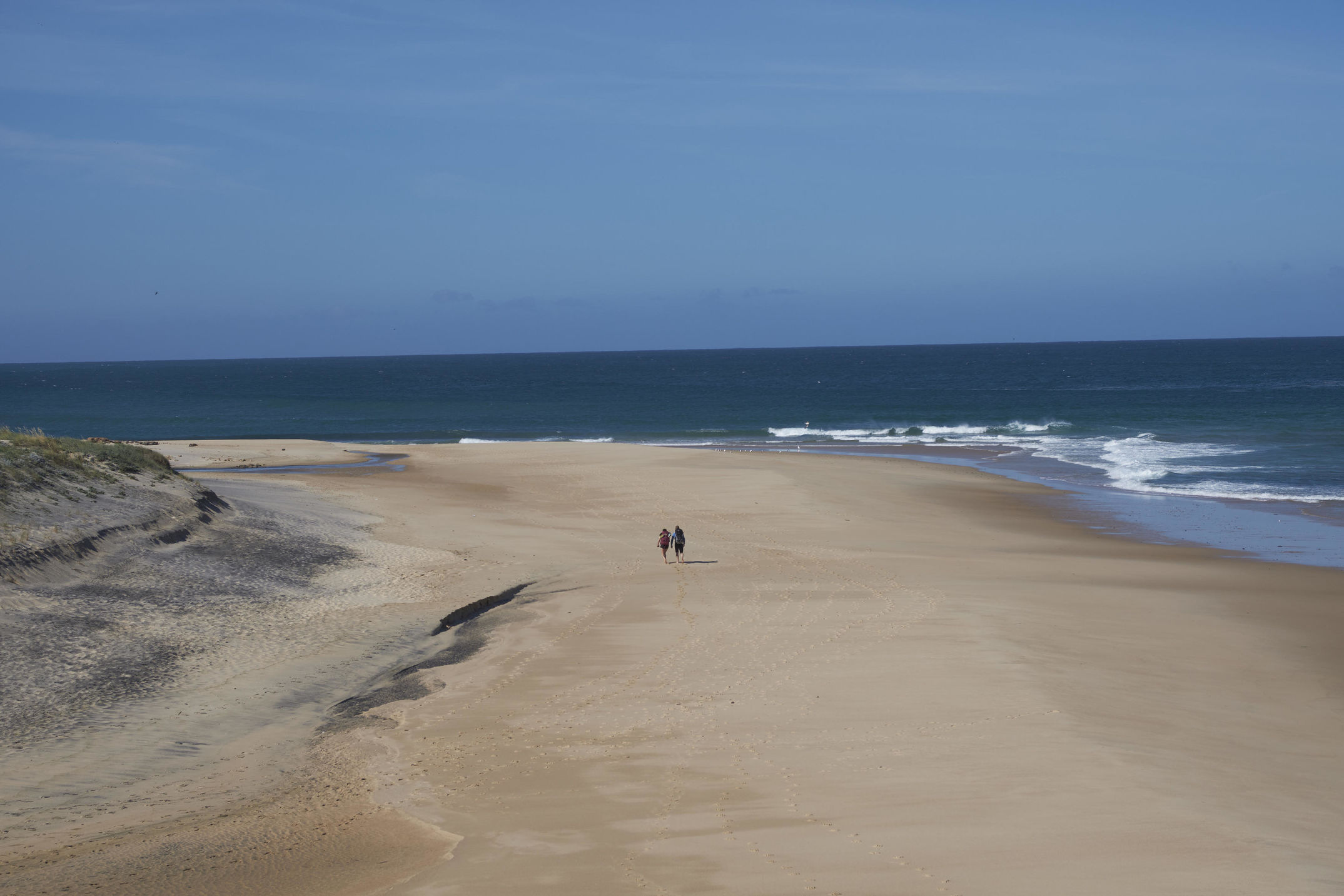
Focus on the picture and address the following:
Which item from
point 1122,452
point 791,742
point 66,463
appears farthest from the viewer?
point 1122,452

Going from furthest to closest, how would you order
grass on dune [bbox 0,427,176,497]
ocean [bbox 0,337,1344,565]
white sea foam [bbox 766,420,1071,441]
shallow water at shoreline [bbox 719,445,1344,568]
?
white sea foam [bbox 766,420,1071,441], ocean [bbox 0,337,1344,565], shallow water at shoreline [bbox 719,445,1344,568], grass on dune [bbox 0,427,176,497]

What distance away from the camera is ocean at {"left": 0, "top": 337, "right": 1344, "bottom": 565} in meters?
30.2

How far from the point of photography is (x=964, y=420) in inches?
2493

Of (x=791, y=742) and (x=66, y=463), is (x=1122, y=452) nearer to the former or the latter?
(x=791, y=742)

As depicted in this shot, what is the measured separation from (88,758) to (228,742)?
1.26 metres

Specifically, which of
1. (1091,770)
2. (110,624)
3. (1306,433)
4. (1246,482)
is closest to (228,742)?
(110,624)

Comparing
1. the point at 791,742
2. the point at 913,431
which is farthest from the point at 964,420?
the point at 791,742

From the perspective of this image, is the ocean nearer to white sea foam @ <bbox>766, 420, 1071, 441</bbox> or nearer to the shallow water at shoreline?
the shallow water at shoreline

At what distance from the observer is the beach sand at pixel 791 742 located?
292 inches

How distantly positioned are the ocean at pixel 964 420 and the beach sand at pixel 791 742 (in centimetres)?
949

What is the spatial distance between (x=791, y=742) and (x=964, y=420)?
56097 millimetres

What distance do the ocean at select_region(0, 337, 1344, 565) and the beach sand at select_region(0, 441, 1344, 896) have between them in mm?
9492

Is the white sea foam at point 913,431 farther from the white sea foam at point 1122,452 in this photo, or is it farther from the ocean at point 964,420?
the ocean at point 964,420

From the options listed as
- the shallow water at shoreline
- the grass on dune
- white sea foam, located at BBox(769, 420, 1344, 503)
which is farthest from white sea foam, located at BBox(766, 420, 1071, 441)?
the grass on dune
